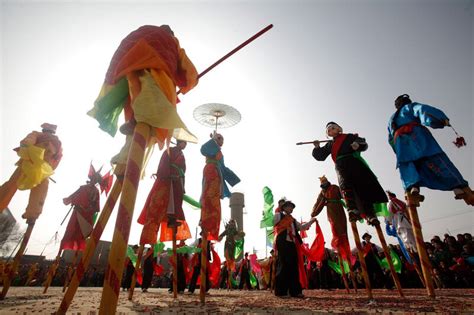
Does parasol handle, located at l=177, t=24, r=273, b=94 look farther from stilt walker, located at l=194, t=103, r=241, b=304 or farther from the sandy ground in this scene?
the sandy ground

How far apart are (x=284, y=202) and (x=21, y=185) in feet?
18.3

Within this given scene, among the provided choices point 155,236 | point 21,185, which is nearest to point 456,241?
point 155,236

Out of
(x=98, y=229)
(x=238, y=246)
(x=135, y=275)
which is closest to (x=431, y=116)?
(x=98, y=229)

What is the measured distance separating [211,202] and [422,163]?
11.8 feet

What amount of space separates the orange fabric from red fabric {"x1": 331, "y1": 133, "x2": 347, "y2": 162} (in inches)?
84.1

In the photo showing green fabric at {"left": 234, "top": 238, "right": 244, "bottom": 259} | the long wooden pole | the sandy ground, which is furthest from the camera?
green fabric at {"left": 234, "top": 238, "right": 244, "bottom": 259}

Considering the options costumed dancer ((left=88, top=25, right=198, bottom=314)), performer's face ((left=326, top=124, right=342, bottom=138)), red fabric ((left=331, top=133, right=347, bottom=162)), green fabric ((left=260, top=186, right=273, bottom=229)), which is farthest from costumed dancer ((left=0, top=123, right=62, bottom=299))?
green fabric ((left=260, top=186, right=273, bottom=229))

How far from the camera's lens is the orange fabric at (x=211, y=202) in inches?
169

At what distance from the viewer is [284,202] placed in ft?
21.8

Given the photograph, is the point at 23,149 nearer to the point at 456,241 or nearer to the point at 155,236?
the point at 155,236

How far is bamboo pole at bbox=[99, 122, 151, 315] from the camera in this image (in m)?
1.45

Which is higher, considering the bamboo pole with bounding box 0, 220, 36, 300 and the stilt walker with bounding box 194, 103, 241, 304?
the stilt walker with bounding box 194, 103, 241, 304

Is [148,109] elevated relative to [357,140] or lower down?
lower down

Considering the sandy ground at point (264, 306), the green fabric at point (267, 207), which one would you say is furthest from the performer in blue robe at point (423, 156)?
the green fabric at point (267, 207)
